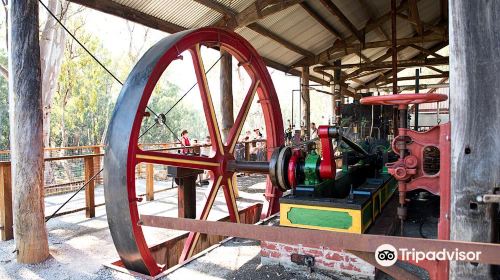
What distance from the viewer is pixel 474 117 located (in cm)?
139

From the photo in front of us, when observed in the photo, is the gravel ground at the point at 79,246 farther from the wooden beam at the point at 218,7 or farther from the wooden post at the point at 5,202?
the wooden beam at the point at 218,7

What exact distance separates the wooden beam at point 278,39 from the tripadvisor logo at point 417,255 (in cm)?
576

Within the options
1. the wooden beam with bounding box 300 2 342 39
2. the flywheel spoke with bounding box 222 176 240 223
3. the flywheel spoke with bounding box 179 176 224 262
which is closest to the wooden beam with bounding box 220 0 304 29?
the wooden beam with bounding box 300 2 342 39

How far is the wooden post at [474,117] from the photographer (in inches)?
53.4

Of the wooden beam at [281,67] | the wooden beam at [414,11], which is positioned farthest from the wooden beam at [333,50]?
the wooden beam at [414,11]

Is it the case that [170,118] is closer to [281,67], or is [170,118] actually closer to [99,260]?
[281,67]

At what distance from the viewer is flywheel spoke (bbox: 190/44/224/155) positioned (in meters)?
3.51

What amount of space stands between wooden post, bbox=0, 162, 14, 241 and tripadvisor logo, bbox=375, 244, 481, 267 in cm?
377

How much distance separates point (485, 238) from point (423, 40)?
911 centimetres

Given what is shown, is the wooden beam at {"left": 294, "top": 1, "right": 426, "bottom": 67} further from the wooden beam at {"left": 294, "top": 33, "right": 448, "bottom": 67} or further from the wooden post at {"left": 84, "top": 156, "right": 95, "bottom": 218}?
the wooden post at {"left": 84, "top": 156, "right": 95, "bottom": 218}

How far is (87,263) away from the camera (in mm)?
3268

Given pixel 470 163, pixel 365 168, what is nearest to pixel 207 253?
pixel 365 168

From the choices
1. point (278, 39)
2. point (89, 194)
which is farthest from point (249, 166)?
point (278, 39)

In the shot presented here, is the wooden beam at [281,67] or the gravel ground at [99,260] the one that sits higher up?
the wooden beam at [281,67]
